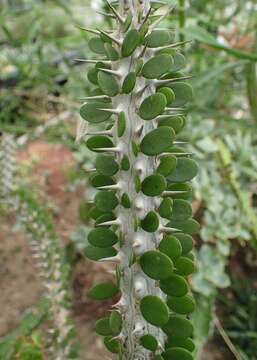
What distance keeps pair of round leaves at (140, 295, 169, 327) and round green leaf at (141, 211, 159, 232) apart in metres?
0.05

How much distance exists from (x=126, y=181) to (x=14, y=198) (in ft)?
1.51

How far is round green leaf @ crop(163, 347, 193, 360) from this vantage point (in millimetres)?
356

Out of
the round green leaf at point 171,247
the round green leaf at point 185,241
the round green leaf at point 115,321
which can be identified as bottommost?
the round green leaf at point 115,321

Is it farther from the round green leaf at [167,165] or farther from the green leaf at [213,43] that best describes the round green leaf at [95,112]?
the green leaf at [213,43]

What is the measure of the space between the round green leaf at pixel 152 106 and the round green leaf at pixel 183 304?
0.47ft

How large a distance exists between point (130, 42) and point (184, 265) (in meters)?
0.17

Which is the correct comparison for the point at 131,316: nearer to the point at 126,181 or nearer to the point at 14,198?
the point at 126,181

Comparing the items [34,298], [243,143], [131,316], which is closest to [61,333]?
[131,316]

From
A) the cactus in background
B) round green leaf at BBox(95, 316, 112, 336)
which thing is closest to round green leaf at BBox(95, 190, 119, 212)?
the cactus in background

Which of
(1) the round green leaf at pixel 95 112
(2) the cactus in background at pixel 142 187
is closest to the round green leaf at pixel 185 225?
(2) the cactus in background at pixel 142 187

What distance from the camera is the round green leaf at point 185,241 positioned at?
36 cm

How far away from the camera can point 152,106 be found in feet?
1.09

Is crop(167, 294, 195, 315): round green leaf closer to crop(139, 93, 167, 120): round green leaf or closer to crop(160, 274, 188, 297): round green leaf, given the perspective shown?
crop(160, 274, 188, 297): round green leaf

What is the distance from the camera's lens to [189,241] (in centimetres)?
36
